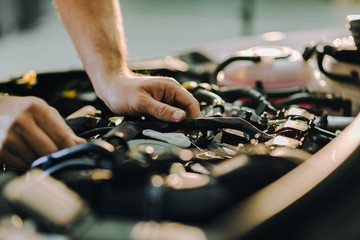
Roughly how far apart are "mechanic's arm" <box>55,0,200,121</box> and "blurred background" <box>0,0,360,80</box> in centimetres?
289

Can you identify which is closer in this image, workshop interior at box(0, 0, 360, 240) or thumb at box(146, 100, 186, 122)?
workshop interior at box(0, 0, 360, 240)

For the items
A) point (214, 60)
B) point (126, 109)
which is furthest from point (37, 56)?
point (126, 109)

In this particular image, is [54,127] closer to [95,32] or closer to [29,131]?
[29,131]

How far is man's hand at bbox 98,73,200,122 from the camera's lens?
937 mm

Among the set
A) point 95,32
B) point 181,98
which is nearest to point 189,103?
point 181,98

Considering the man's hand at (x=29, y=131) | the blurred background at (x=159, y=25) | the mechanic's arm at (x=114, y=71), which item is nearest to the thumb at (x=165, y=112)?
the mechanic's arm at (x=114, y=71)

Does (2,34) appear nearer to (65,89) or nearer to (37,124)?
(65,89)

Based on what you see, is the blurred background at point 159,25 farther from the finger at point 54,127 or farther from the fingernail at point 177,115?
the finger at point 54,127

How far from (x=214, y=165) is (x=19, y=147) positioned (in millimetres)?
360

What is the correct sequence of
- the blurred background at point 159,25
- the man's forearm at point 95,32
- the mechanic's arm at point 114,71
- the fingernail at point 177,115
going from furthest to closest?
1. the blurred background at point 159,25
2. the man's forearm at point 95,32
3. the mechanic's arm at point 114,71
4. the fingernail at point 177,115

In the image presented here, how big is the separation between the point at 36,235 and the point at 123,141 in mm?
290

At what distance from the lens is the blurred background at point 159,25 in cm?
614

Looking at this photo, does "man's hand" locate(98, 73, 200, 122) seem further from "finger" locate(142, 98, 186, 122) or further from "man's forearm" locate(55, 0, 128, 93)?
"man's forearm" locate(55, 0, 128, 93)

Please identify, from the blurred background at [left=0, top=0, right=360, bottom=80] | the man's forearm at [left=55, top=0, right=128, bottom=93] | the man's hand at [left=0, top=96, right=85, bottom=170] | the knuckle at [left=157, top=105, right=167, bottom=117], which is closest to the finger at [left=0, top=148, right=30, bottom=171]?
the man's hand at [left=0, top=96, right=85, bottom=170]
